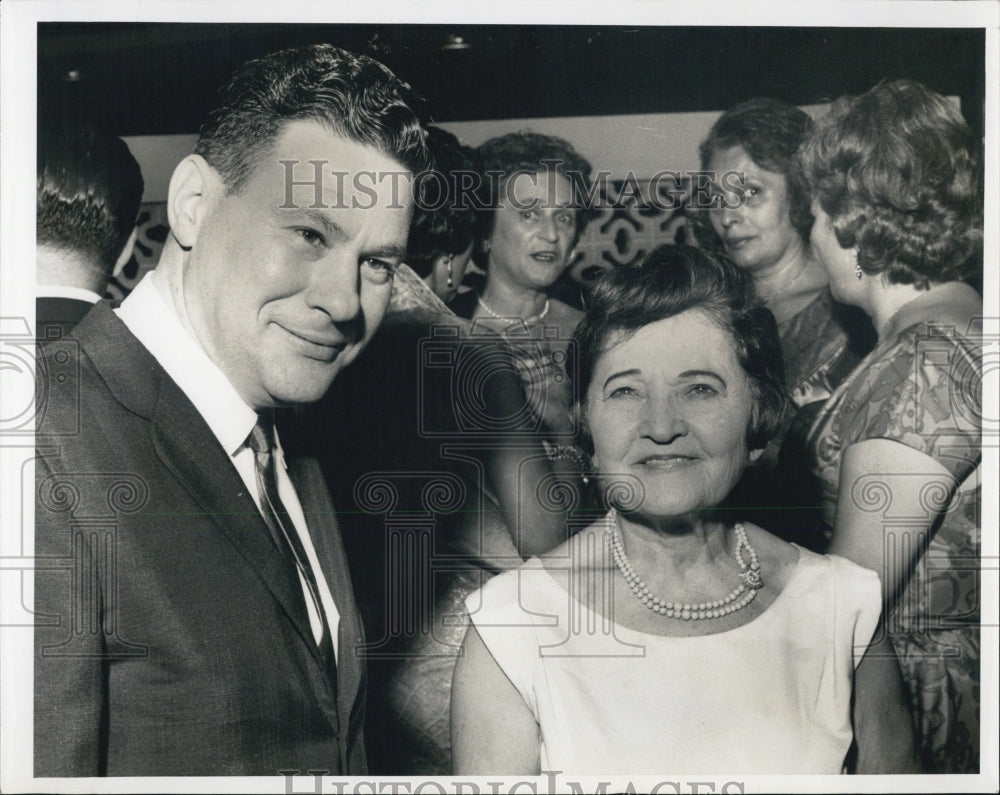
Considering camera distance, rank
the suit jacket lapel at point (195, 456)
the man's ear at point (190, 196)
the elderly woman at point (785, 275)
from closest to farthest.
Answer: the suit jacket lapel at point (195, 456) → the man's ear at point (190, 196) → the elderly woman at point (785, 275)

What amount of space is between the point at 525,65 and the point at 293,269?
2.65 ft

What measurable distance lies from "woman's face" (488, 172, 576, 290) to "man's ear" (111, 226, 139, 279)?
0.90 metres

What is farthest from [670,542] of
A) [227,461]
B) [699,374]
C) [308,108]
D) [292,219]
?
[308,108]

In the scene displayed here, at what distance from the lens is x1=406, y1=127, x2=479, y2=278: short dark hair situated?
287 centimetres

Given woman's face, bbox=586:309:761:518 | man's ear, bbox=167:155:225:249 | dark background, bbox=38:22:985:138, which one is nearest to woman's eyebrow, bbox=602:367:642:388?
woman's face, bbox=586:309:761:518

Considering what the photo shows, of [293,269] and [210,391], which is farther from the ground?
[293,269]

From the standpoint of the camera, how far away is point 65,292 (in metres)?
2.85

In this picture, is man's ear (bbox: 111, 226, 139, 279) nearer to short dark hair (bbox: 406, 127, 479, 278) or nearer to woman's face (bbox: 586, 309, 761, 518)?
short dark hair (bbox: 406, 127, 479, 278)

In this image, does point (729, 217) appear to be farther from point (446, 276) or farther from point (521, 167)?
point (446, 276)

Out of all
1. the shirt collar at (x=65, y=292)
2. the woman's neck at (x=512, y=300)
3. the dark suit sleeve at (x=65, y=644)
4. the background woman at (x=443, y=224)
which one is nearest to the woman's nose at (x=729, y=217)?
the woman's neck at (x=512, y=300)

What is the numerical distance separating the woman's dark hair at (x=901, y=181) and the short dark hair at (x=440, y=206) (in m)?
0.90

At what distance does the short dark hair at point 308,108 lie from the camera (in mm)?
2816

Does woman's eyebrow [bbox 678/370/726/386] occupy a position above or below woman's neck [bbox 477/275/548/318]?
below

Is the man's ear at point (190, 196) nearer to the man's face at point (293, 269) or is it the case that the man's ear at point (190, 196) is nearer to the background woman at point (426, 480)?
the man's face at point (293, 269)
